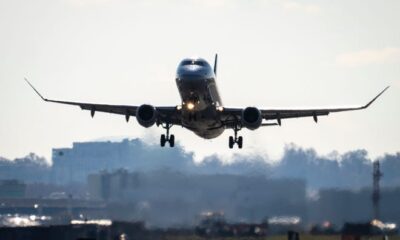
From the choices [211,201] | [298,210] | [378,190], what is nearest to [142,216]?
[211,201]

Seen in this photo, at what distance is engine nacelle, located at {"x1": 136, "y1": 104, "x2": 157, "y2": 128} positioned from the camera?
216 feet

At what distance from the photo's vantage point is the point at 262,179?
73188 millimetres

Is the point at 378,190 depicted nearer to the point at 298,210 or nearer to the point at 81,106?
the point at 298,210

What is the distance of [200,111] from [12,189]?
104 ft

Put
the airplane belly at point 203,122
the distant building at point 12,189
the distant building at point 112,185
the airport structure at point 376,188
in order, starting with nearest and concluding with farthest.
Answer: the airplane belly at point 203,122 < the airport structure at point 376,188 < the distant building at point 112,185 < the distant building at point 12,189

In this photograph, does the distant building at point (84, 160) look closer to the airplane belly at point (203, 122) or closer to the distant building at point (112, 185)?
the distant building at point (112, 185)

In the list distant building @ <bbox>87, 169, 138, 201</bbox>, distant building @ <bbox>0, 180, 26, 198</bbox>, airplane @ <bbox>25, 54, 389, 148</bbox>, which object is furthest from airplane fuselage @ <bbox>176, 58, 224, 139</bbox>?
distant building @ <bbox>0, 180, 26, 198</bbox>

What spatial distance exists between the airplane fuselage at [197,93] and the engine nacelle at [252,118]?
1525 mm

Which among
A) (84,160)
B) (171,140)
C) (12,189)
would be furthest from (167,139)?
(84,160)

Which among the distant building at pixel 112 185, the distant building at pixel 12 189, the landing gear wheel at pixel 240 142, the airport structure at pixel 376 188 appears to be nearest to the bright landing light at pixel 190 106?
the landing gear wheel at pixel 240 142

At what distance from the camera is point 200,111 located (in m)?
64.8

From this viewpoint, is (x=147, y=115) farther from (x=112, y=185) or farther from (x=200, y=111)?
(x=112, y=185)

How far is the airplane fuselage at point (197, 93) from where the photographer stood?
64.2 metres

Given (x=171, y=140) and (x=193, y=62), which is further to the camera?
(x=171, y=140)
